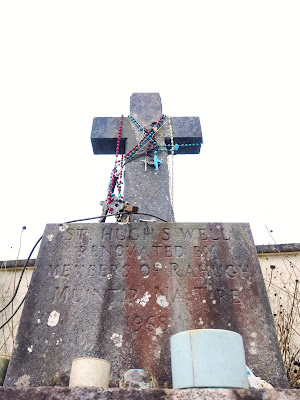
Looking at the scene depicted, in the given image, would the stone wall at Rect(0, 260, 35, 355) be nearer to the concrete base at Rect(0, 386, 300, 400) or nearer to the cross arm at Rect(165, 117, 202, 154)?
the cross arm at Rect(165, 117, 202, 154)

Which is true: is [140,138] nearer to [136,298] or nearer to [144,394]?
[136,298]

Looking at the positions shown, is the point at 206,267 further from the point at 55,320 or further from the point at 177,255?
the point at 55,320

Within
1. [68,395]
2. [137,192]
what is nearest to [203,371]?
[68,395]

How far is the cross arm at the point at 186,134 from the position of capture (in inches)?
164

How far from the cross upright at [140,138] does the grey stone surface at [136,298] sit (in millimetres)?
876

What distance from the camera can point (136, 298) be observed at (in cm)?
237

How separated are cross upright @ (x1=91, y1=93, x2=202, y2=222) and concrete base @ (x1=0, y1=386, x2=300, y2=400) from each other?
2171 millimetres

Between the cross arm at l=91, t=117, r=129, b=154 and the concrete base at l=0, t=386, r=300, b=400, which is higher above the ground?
the cross arm at l=91, t=117, r=129, b=154

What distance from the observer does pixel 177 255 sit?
2555 millimetres

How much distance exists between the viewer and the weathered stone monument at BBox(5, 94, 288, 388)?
2.16 metres

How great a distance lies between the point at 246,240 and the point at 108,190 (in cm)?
162

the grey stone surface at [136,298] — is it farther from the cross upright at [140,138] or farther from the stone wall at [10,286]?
the stone wall at [10,286]

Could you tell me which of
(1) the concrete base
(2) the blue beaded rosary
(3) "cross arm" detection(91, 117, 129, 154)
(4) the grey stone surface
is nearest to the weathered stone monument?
(4) the grey stone surface

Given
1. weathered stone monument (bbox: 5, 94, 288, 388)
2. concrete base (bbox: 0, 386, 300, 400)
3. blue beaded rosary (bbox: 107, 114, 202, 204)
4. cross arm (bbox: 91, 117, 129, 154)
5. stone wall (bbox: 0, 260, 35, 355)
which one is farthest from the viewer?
stone wall (bbox: 0, 260, 35, 355)
